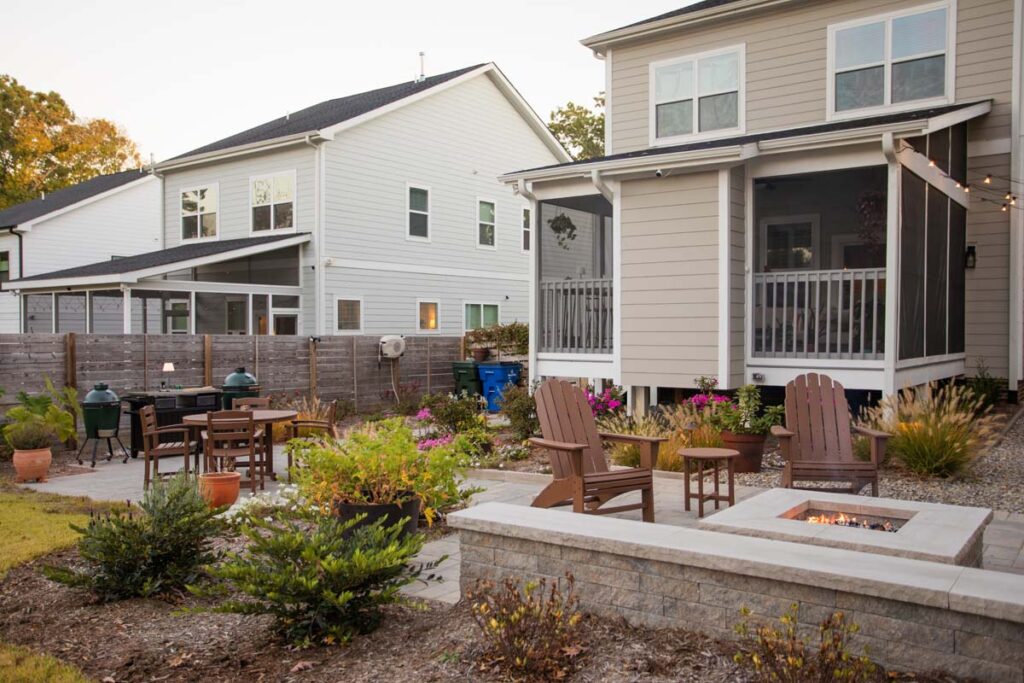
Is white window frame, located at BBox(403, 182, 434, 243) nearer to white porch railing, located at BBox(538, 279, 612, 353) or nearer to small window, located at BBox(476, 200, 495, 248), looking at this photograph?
small window, located at BBox(476, 200, 495, 248)

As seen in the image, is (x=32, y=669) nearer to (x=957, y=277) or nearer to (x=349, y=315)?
(x=957, y=277)

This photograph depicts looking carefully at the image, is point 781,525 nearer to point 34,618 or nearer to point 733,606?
point 733,606

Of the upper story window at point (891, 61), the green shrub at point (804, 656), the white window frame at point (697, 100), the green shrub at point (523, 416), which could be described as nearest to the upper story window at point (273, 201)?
the white window frame at point (697, 100)

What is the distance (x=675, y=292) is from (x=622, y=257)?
0.86 metres

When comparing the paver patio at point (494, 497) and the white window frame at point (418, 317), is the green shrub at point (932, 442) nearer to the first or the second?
the paver patio at point (494, 497)

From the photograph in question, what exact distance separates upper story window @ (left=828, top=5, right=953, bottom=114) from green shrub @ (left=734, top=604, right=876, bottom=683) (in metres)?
10.9

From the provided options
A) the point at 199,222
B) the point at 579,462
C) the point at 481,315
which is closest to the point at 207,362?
the point at 199,222

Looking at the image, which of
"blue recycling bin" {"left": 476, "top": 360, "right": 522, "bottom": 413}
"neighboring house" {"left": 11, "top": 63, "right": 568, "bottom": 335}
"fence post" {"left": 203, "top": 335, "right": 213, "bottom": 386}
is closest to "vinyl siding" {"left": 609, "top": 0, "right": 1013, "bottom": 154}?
"blue recycling bin" {"left": 476, "top": 360, "right": 522, "bottom": 413}

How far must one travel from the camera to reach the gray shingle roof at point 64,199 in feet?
80.2

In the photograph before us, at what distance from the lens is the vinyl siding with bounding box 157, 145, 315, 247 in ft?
60.0

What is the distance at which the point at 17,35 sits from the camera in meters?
27.3

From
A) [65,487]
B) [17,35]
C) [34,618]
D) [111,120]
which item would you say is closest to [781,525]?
[34,618]

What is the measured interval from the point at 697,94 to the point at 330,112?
10.4 m

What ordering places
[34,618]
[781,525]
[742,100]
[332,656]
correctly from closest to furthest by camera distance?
[332,656]
[781,525]
[34,618]
[742,100]
